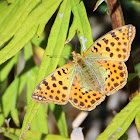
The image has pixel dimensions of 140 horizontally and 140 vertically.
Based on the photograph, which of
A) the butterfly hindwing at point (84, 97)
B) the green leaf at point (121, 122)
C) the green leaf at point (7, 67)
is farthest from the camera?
the green leaf at point (7, 67)

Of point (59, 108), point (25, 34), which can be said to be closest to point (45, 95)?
point (25, 34)

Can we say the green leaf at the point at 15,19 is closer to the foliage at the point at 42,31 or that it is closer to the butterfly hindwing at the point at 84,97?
the foliage at the point at 42,31

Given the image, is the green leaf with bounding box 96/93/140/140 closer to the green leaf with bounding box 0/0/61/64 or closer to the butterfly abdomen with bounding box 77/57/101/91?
the butterfly abdomen with bounding box 77/57/101/91

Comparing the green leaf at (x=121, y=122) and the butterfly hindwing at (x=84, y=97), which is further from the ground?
the butterfly hindwing at (x=84, y=97)

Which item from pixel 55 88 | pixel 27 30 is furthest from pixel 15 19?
pixel 55 88

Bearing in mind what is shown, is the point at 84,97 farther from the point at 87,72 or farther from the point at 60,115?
the point at 60,115

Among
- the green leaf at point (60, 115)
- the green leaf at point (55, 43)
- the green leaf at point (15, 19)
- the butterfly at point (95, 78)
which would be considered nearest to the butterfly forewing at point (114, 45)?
the butterfly at point (95, 78)

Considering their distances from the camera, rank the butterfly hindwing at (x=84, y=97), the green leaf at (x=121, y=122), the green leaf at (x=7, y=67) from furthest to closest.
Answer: the green leaf at (x=7, y=67) < the butterfly hindwing at (x=84, y=97) < the green leaf at (x=121, y=122)

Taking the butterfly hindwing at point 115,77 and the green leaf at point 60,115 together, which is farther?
the green leaf at point 60,115
